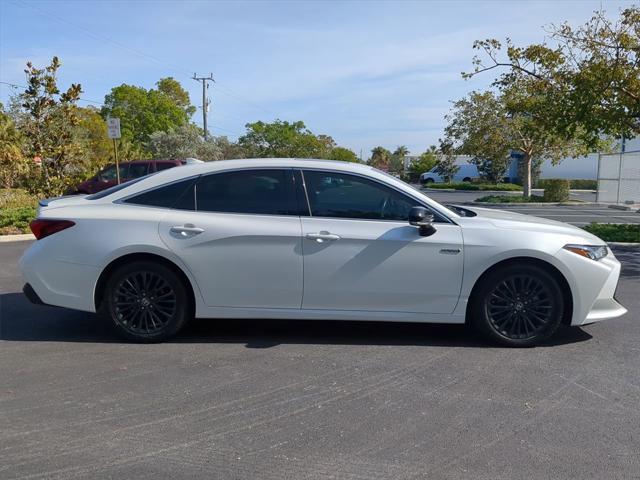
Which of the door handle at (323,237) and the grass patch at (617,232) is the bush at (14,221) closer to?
the door handle at (323,237)

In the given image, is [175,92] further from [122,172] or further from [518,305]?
[518,305]

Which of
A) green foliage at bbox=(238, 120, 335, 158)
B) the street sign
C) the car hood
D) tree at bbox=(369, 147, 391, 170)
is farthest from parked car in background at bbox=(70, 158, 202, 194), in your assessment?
tree at bbox=(369, 147, 391, 170)

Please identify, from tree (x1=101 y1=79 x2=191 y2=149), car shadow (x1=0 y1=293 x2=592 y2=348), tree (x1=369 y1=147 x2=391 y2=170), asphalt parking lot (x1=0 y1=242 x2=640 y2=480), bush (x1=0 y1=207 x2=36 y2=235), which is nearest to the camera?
asphalt parking lot (x1=0 y1=242 x2=640 y2=480)

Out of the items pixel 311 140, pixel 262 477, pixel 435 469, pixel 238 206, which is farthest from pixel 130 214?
pixel 311 140

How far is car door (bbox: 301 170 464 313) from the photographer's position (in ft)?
16.7

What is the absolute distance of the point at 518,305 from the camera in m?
5.13

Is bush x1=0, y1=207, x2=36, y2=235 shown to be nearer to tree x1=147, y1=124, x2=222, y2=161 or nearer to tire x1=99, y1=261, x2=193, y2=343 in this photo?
tire x1=99, y1=261, x2=193, y2=343

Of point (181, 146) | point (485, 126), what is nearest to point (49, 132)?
point (485, 126)

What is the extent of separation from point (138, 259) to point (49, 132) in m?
12.3

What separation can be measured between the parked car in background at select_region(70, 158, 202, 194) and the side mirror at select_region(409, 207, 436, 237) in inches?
546

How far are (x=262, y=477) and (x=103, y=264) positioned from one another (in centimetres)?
273

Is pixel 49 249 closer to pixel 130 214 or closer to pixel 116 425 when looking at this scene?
pixel 130 214

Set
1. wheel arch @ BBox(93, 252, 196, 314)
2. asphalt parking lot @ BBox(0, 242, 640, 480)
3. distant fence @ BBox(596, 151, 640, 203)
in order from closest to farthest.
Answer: asphalt parking lot @ BBox(0, 242, 640, 480) < wheel arch @ BBox(93, 252, 196, 314) < distant fence @ BBox(596, 151, 640, 203)

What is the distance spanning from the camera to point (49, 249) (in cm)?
524
